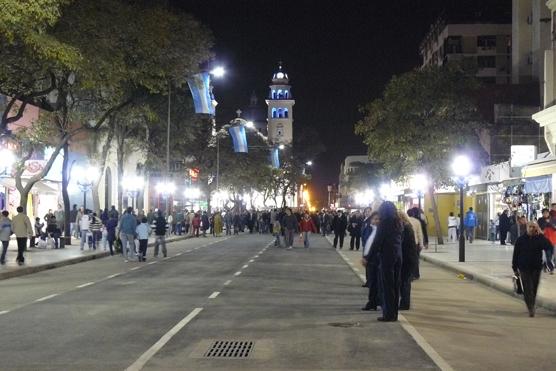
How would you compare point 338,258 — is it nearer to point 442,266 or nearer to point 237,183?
point 442,266

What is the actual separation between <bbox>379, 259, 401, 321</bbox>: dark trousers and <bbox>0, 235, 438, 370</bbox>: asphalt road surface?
28 centimetres

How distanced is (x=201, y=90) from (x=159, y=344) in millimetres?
30032

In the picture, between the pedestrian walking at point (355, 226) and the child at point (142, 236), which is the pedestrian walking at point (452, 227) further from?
the child at point (142, 236)

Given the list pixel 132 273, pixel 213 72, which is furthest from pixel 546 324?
pixel 213 72

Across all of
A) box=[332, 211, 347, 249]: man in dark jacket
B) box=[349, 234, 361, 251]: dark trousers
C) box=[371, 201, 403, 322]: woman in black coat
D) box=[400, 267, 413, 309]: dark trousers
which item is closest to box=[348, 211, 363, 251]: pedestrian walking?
box=[349, 234, 361, 251]: dark trousers

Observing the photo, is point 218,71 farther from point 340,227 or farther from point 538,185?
point 538,185

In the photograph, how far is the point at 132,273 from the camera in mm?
24172

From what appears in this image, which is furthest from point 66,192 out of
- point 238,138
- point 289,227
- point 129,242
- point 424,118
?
point 238,138

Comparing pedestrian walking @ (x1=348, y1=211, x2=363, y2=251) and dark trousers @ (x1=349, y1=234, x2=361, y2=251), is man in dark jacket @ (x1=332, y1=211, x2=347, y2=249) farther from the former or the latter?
pedestrian walking @ (x1=348, y1=211, x2=363, y2=251)

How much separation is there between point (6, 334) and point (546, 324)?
8.70 meters

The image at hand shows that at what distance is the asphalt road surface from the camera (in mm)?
9805

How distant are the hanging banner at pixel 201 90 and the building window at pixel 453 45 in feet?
180

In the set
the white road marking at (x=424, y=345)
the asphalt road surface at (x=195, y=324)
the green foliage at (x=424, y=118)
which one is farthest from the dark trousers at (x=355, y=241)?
the white road marking at (x=424, y=345)

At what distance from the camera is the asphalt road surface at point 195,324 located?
9.80m
